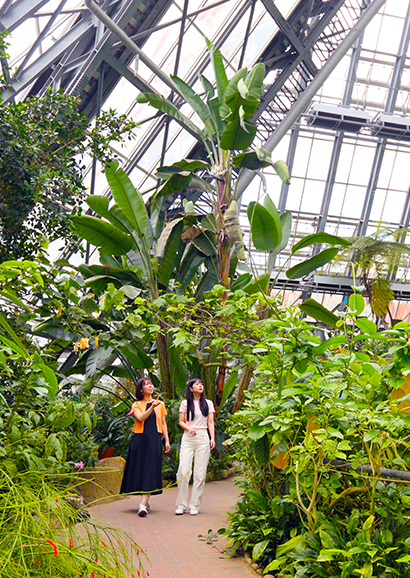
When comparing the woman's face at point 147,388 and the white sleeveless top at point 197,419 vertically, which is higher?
the woman's face at point 147,388

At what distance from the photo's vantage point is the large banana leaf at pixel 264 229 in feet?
19.7

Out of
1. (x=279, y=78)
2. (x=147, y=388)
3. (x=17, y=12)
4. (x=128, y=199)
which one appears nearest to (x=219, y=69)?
(x=128, y=199)

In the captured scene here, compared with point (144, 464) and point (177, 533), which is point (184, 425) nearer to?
point (144, 464)

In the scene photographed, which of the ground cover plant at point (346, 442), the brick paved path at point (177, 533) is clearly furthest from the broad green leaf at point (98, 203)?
the ground cover plant at point (346, 442)

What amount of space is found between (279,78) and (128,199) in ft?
19.6

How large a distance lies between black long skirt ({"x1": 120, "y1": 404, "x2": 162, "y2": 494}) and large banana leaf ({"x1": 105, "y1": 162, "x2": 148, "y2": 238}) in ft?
8.75

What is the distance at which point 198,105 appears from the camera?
23.9ft

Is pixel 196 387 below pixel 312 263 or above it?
below

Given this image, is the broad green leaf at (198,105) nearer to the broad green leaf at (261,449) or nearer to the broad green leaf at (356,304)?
the broad green leaf at (261,449)

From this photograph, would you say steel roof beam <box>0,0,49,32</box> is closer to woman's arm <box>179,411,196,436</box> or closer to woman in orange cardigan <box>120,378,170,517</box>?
woman in orange cardigan <box>120,378,170,517</box>

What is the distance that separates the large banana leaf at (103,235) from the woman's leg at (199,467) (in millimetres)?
2776

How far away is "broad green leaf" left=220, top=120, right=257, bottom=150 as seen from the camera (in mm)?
6410

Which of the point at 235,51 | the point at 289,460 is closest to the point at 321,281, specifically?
the point at 235,51

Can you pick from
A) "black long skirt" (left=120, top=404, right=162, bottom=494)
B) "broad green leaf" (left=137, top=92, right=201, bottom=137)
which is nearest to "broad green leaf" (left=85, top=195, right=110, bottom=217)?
"broad green leaf" (left=137, top=92, right=201, bottom=137)
